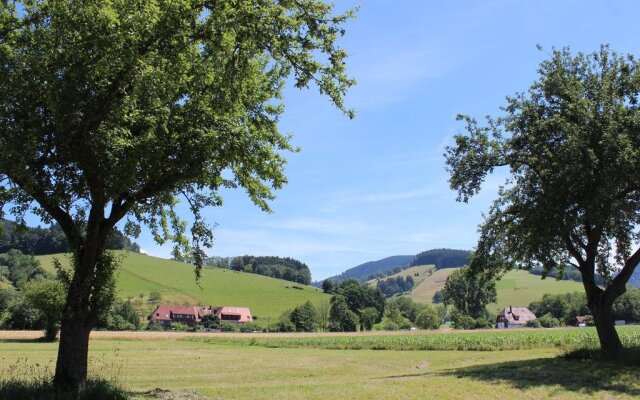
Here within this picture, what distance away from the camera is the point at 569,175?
69.9 ft

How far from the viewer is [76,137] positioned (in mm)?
11750

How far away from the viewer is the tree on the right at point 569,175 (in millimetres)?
21078

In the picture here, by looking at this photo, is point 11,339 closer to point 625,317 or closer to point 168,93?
point 168,93

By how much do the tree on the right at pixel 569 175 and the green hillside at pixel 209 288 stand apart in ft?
356

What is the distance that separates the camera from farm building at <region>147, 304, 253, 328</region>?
12000 centimetres

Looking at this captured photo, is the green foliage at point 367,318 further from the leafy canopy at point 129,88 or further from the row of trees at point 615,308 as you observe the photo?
the leafy canopy at point 129,88

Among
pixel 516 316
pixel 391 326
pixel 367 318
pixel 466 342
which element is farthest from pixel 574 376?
pixel 516 316

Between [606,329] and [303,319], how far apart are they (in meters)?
99.9

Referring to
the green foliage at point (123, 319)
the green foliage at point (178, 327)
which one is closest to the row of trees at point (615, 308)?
the green foliage at point (178, 327)

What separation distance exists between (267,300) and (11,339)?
93.2 m

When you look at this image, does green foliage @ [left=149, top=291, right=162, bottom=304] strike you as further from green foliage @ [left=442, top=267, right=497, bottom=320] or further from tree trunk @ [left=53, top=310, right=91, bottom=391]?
tree trunk @ [left=53, top=310, right=91, bottom=391]

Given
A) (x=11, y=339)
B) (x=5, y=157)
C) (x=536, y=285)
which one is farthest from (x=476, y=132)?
(x=536, y=285)

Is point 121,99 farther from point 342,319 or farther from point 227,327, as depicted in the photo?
point 342,319

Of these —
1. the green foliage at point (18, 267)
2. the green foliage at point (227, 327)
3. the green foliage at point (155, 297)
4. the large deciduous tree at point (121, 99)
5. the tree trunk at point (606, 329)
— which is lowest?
the green foliage at point (227, 327)
